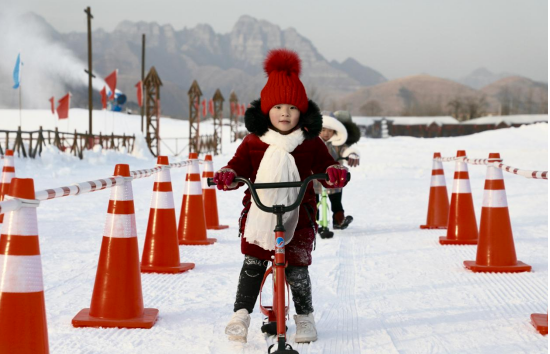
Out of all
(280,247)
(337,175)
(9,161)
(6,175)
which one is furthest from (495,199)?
(9,161)

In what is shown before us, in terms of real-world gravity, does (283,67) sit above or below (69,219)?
above

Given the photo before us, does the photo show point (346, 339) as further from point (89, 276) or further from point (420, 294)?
point (89, 276)

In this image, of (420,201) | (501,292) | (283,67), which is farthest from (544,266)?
(420,201)

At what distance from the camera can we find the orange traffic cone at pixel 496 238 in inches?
242

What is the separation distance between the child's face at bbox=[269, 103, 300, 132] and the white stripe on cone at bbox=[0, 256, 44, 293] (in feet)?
5.48

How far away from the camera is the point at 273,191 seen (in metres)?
3.84

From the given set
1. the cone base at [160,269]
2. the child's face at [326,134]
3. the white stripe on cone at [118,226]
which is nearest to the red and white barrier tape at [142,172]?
the white stripe on cone at [118,226]

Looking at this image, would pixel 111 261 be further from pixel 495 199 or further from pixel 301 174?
pixel 495 199

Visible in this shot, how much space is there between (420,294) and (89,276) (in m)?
2.68

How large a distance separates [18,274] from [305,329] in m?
1.69

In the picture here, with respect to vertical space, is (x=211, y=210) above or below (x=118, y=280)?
below

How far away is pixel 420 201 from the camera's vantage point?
45.2 ft

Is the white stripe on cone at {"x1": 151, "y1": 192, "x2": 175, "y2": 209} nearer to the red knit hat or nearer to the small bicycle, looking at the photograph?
the red knit hat

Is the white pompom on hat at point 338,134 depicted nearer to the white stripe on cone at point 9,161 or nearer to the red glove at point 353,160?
the red glove at point 353,160
